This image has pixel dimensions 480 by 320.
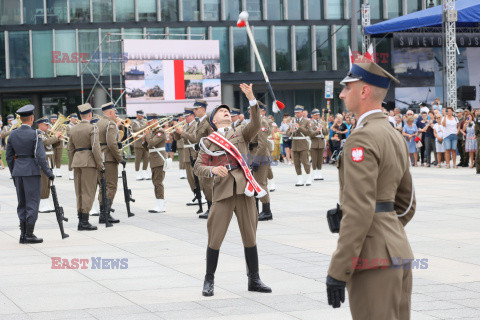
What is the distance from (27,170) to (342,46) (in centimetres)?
4397

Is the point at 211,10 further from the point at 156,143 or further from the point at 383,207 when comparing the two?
the point at 383,207

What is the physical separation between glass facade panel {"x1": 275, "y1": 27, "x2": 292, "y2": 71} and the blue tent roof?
19040 mm

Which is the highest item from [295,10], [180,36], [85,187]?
[295,10]

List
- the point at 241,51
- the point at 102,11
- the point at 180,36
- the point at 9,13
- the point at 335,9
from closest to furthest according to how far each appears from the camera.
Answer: the point at 9,13 → the point at 102,11 → the point at 180,36 → the point at 241,51 → the point at 335,9

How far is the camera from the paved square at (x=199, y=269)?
7.36m

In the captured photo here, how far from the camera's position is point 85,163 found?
13617 millimetres

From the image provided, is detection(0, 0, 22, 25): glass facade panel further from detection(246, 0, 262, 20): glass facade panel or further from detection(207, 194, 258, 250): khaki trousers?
detection(207, 194, 258, 250): khaki trousers

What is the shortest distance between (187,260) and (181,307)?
2.65 m

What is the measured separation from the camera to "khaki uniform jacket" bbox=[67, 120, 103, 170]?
13548 millimetres

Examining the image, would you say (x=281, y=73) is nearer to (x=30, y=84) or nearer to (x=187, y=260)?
(x=30, y=84)

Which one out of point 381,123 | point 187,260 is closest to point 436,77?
point 187,260

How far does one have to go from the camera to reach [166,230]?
1334 centimetres

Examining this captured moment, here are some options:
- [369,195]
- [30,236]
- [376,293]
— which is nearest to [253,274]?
[376,293]

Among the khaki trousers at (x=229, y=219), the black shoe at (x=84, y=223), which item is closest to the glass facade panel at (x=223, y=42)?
the black shoe at (x=84, y=223)
